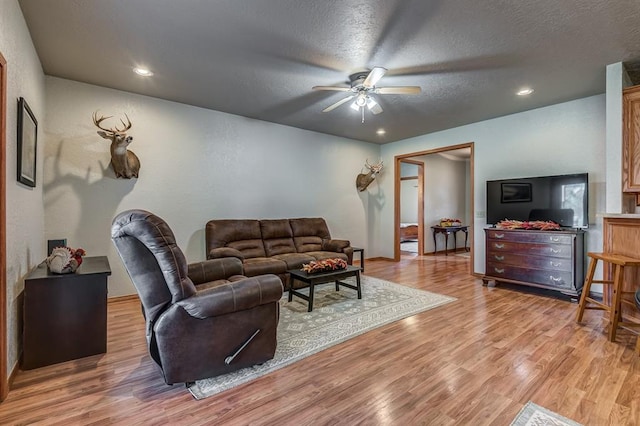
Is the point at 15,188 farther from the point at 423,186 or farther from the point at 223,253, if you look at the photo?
the point at 423,186

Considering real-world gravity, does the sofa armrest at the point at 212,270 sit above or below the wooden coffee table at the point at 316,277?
above

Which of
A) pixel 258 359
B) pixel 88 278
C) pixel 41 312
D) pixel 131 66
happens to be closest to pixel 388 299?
pixel 258 359

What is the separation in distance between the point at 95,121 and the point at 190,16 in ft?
6.67

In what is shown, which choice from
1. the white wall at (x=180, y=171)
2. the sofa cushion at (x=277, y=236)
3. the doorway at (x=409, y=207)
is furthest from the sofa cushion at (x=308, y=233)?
the doorway at (x=409, y=207)

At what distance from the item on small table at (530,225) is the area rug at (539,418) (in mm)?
3039

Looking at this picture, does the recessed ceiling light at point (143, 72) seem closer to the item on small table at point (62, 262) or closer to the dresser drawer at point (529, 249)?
the item on small table at point (62, 262)

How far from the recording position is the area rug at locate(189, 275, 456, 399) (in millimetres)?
2186

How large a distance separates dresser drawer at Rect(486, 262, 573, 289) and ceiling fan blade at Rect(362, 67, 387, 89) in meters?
3.30

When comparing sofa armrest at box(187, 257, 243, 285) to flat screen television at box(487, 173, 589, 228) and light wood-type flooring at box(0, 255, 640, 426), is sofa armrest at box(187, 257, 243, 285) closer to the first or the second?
light wood-type flooring at box(0, 255, 640, 426)

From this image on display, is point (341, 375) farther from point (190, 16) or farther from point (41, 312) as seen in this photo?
point (190, 16)

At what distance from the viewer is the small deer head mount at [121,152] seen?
357 centimetres

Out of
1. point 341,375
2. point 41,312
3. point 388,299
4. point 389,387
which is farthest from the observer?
point 388,299

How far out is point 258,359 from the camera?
225cm

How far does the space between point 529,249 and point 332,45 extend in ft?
12.3
